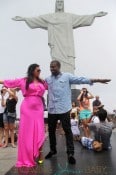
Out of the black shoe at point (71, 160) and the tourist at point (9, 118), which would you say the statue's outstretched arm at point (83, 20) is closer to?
the tourist at point (9, 118)

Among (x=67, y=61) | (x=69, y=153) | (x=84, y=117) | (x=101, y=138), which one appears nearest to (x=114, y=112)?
(x=67, y=61)

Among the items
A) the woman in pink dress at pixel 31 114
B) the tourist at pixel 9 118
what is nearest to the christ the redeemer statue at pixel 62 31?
the tourist at pixel 9 118

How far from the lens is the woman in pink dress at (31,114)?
6.28 meters

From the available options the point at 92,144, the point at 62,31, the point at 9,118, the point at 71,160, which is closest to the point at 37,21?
the point at 62,31

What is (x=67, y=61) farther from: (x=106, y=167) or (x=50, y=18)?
(x=106, y=167)

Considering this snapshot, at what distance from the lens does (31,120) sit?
20.8 ft

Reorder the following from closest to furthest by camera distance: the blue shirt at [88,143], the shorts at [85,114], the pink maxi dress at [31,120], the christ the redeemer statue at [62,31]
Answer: the pink maxi dress at [31,120] < the blue shirt at [88,143] < the shorts at [85,114] < the christ the redeemer statue at [62,31]

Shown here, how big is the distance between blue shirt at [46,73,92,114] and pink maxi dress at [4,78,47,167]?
7.3 inches

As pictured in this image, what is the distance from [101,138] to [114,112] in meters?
11.6

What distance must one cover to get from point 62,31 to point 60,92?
11230mm

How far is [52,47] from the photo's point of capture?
17.3 metres

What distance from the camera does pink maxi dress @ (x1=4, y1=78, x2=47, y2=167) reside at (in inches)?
247

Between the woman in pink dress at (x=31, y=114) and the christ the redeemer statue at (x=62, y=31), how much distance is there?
1098cm

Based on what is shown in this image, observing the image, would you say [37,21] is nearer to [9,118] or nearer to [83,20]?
[83,20]
